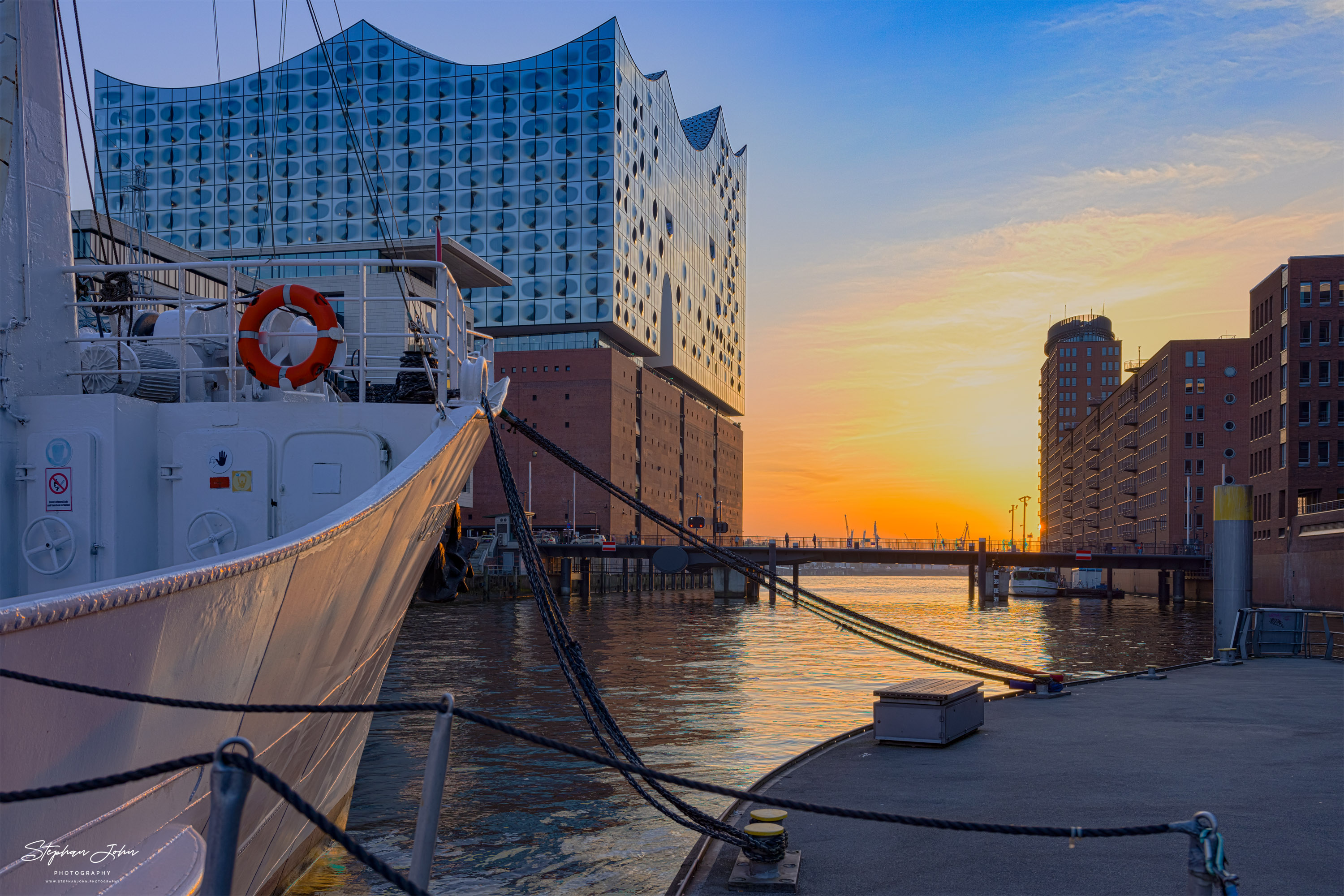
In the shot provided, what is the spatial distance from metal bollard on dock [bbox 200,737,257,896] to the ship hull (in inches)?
46.1

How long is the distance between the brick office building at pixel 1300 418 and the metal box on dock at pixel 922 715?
5823 centimetres

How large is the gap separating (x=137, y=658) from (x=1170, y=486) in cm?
10786

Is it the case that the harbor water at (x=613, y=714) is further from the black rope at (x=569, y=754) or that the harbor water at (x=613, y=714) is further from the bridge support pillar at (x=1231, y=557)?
the bridge support pillar at (x=1231, y=557)

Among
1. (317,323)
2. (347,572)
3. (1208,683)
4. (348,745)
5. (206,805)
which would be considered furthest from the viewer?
Result: (1208,683)

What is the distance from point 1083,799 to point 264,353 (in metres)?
8.21

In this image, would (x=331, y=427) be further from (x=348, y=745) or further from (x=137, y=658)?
(x=137, y=658)

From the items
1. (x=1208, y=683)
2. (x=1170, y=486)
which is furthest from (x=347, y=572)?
(x=1170, y=486)

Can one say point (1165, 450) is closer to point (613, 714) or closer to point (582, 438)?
point (582, 438)

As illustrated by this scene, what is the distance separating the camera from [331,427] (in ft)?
32.1

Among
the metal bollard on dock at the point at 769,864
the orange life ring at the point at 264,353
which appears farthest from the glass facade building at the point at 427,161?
the metal bollard on dock at the point at 769,864

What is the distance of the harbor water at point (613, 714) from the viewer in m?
11.3

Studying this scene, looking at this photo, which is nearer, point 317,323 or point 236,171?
point 317,323
